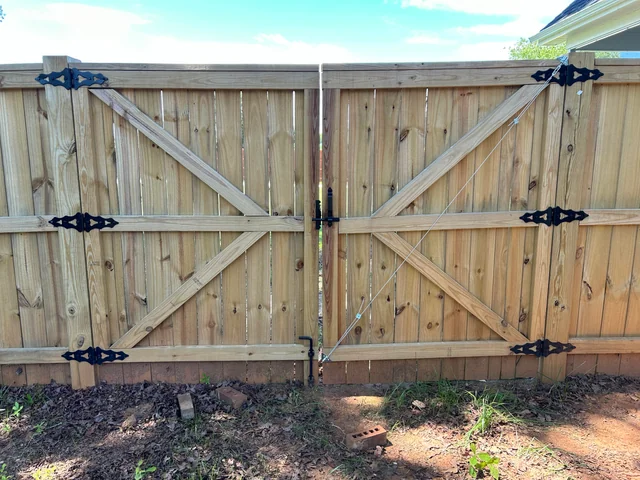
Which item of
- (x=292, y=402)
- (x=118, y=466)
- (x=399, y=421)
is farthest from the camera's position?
(x=292, y=402)

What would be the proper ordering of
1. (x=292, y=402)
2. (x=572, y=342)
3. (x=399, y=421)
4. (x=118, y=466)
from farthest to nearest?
(x=572, y=342)
(x=292, y=402)
(x=399, y=421)
(x=118, y=466)

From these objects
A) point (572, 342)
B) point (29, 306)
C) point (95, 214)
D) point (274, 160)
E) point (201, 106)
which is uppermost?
point (201, 106)

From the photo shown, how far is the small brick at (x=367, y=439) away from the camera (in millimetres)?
A: 2328

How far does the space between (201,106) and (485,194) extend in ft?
6.44

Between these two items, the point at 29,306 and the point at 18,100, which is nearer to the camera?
the point at 18,100

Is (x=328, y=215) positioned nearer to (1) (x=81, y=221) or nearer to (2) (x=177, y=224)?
(2) (x=177, y=224)

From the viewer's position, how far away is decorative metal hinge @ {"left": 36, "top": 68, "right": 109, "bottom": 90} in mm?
2584

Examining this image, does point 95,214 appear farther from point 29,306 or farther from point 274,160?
point 274,160

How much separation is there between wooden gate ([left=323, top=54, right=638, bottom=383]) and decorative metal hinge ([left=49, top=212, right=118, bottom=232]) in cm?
149

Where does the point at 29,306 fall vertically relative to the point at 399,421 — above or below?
above

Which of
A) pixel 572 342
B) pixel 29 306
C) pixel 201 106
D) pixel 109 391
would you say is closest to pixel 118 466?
pixel 109 391

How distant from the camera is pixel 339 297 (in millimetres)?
2918

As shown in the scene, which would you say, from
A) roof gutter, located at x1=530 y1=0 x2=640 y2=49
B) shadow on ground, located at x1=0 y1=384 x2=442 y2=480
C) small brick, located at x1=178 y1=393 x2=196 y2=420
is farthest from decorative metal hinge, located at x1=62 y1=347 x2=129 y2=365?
roof gutter, located at x1=530 y1=0 x2=640 y2=49

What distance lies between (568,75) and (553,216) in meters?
0.91
